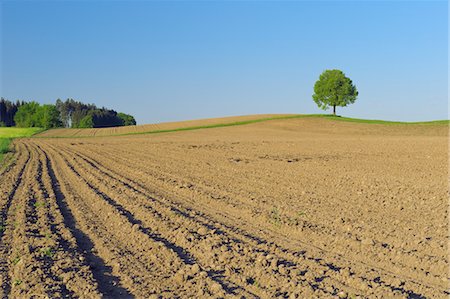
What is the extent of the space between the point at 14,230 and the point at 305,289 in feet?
18.5

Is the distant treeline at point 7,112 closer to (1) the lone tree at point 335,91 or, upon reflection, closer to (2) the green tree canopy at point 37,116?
(2) the green tree canopy at point 37,116

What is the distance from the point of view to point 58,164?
67.3 feet

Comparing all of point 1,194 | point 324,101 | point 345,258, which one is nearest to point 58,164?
point 1,194

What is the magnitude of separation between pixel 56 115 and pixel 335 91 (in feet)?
212

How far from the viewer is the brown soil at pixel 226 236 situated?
18.1ft

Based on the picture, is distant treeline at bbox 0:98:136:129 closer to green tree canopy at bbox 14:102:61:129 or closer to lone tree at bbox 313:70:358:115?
green tree canopy at bbox 14:102:61:129

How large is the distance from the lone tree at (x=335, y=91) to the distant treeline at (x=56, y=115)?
5495 centimetres

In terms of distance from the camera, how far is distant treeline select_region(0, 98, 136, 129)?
346ft

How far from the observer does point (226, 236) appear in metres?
7.62

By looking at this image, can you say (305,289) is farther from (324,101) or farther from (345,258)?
(324,101)

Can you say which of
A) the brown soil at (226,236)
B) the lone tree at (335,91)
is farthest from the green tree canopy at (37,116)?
the brown soil at (226,236)

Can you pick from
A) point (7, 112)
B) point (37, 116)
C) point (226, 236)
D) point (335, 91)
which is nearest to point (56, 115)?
point (37, 116)

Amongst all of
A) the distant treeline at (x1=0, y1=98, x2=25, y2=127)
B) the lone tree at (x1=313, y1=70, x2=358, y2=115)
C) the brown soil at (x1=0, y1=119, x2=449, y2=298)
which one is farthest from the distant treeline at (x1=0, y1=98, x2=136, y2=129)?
the brown soil at (x1=0, y1=119, x2=449, y2=298)

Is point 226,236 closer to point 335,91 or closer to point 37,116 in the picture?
point 335,91
